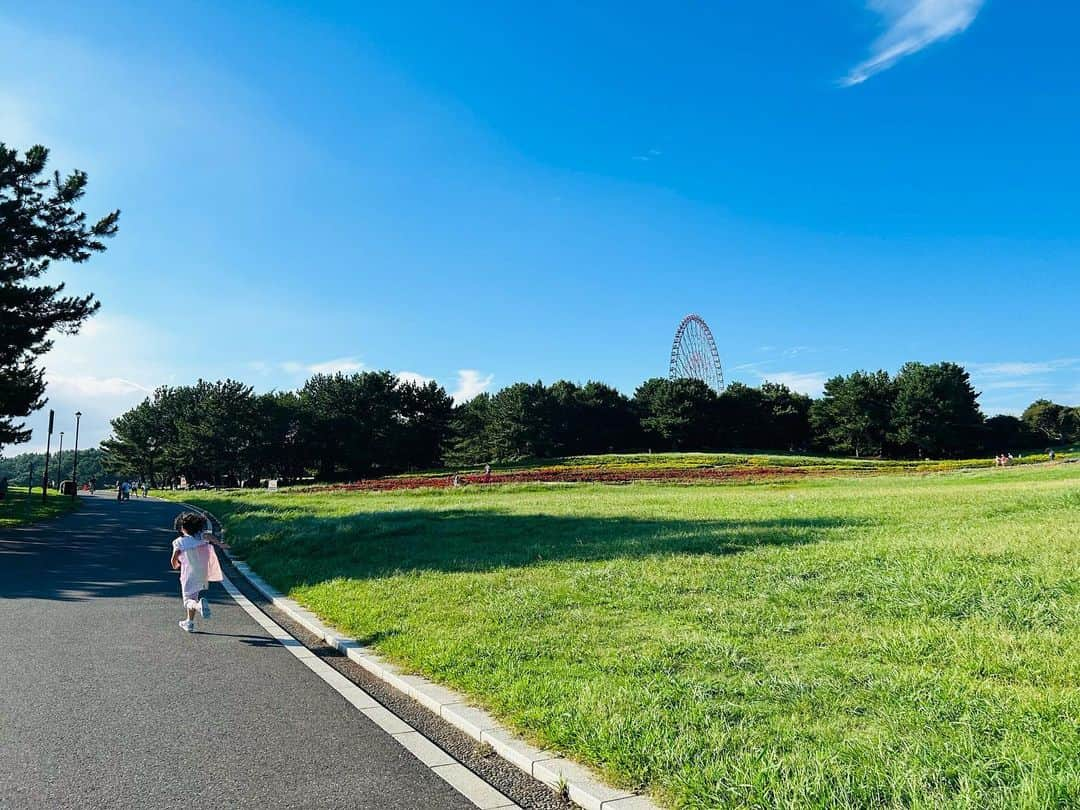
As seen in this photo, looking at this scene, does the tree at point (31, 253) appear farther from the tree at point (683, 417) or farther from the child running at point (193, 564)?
the tree at point (683, 417)

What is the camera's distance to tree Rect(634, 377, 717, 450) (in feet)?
301

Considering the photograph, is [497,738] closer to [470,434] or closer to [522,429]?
[522,429]

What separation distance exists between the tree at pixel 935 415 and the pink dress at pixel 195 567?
88.7m

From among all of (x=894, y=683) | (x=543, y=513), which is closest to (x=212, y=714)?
(x=894, y=683)

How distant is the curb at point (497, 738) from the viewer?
3.89 m

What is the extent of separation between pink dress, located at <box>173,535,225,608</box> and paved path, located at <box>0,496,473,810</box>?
0.46 meters

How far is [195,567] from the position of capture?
347 inches

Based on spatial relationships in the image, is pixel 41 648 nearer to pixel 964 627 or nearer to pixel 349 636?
pixel 349 636

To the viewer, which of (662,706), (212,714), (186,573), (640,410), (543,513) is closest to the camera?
(662,706)

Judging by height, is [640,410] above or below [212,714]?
above

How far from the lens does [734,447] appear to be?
9338cm

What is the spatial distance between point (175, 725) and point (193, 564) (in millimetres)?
3997

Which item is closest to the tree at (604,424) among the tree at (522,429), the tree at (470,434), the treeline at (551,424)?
the treeline at (551,424)

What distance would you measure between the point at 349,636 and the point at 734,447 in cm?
8963
